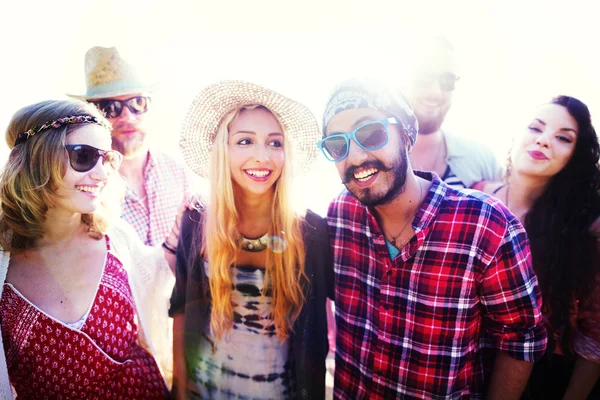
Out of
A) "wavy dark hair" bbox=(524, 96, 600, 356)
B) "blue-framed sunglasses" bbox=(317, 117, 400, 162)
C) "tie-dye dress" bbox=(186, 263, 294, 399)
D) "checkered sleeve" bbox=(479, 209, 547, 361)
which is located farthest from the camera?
"wavy dark hair" bbox=(524, 96, 600, 356)

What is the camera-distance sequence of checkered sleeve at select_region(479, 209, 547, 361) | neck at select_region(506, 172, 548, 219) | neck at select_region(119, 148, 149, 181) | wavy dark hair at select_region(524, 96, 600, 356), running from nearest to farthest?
1. checkered sleeve at select_region(479, 209, 547, 361)
2. wavy dark hair at select_region(524, 96, 600, 356)
3. neck at select_region(506, 172, 548, 219)
4. neck at select_region(119, 148, 149, 181)

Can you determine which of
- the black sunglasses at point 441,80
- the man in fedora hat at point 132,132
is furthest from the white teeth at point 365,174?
the black sunglasses at point 441,80

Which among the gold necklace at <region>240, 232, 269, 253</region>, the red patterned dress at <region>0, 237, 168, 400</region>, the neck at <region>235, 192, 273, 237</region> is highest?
the neck at <region>235, 192, 273, 237</region>

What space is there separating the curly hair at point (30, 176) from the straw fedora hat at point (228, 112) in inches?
27.2

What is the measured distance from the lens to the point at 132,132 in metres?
3.31

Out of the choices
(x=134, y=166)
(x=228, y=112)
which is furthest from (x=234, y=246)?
(x=134, y=166)

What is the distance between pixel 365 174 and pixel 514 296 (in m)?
0.91

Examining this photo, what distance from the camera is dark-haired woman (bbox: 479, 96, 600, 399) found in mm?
2287

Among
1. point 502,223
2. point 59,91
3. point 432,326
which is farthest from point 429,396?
point 59,91

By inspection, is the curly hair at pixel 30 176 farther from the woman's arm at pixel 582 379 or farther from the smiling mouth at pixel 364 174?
the woman's arm at pixel 582 379

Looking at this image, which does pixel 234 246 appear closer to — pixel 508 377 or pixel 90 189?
pixel 90 189

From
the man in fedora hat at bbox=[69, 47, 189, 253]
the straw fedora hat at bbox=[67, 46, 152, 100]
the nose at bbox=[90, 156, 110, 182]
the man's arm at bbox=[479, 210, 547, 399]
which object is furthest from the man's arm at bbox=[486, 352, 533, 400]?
the straw fedora hat at bbox=[67, 46, 152, 100]

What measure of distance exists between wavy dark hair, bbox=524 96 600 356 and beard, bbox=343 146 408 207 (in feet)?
3.85

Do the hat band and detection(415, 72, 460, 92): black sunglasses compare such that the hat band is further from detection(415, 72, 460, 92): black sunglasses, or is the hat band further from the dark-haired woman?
the dark-haired woman
